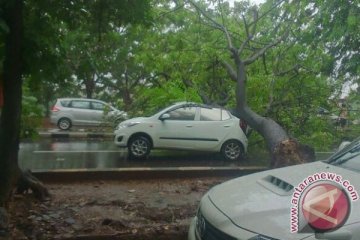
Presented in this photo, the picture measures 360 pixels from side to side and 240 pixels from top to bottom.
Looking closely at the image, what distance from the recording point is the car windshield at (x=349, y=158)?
3684 mm

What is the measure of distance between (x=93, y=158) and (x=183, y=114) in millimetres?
2746

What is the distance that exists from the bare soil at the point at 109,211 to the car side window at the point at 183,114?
3857 mm

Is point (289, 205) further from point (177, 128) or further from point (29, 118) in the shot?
point (177, 128)

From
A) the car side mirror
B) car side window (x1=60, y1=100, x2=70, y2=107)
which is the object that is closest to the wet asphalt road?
the car side mirror

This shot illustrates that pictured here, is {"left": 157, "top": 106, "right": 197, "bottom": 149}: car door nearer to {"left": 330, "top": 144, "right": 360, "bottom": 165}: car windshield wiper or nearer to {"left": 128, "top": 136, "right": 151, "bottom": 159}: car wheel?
{"left": 128, "top": 136, "right": 151, "bottom": 159}: car wheel

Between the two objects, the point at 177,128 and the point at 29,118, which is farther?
the point at 177,128

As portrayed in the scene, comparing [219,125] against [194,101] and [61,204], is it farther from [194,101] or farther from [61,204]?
[61,204]

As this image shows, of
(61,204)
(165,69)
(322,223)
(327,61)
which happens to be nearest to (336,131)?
(327,61)

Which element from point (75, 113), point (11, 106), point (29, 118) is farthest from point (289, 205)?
point (75, 113)

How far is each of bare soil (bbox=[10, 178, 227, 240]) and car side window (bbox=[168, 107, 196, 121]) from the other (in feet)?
12.7

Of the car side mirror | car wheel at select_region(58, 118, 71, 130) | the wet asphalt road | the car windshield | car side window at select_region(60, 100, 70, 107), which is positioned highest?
car side window at select_region(60, 100, 70, 107)

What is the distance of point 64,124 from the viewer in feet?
65.2

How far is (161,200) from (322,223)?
4.57 metres

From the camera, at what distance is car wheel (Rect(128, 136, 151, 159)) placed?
11.5 meters
